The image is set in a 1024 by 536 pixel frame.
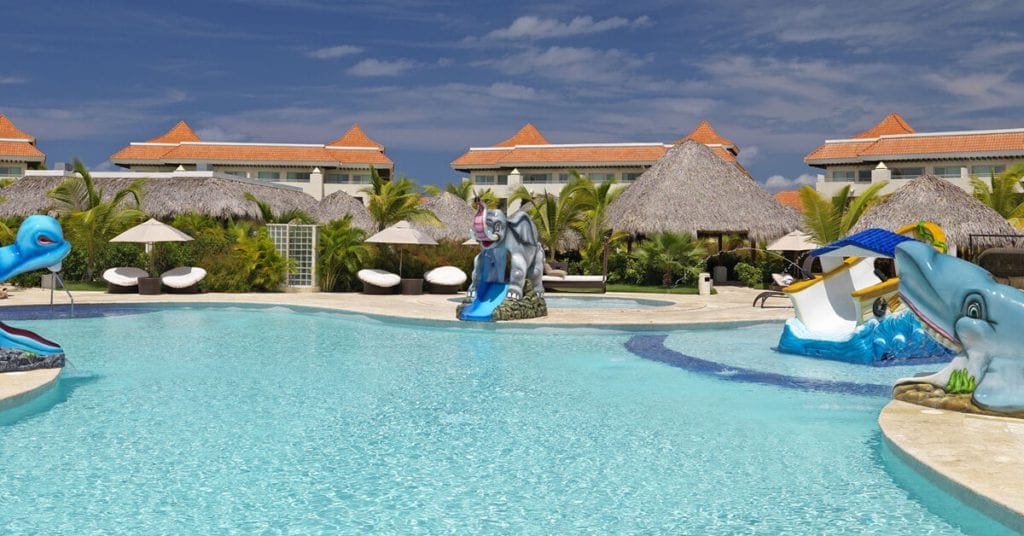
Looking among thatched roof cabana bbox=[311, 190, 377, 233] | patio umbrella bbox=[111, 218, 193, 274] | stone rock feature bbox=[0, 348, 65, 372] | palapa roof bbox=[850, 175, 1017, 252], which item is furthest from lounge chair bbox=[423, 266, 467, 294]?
stone rock feature bbox=[0, 348, 65, 372]

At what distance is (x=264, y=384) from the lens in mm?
8195

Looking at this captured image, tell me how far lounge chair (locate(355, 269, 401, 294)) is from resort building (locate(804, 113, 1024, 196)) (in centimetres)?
2998

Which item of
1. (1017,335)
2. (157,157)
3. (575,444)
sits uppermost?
(157,157)

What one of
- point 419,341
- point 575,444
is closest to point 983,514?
point 575,444

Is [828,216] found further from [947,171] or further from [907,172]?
[947,171]

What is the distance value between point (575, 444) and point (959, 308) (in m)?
2.83

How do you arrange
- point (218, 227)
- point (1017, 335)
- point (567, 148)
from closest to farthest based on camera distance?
point (1017, 335) → point (218, 227) → point (567, 148)

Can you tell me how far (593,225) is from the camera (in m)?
26.0

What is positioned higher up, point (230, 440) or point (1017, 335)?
point (1017, 335)

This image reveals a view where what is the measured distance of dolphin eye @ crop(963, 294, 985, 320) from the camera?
5.74 metres

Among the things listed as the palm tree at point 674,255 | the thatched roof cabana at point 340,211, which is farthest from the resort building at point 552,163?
the palm tree at point 674,255

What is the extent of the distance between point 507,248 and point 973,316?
27.4 ft

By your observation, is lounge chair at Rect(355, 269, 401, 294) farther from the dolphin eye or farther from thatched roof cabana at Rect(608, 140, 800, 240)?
the dolphin eye

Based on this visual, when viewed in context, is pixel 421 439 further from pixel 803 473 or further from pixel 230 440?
pixel 803 473
